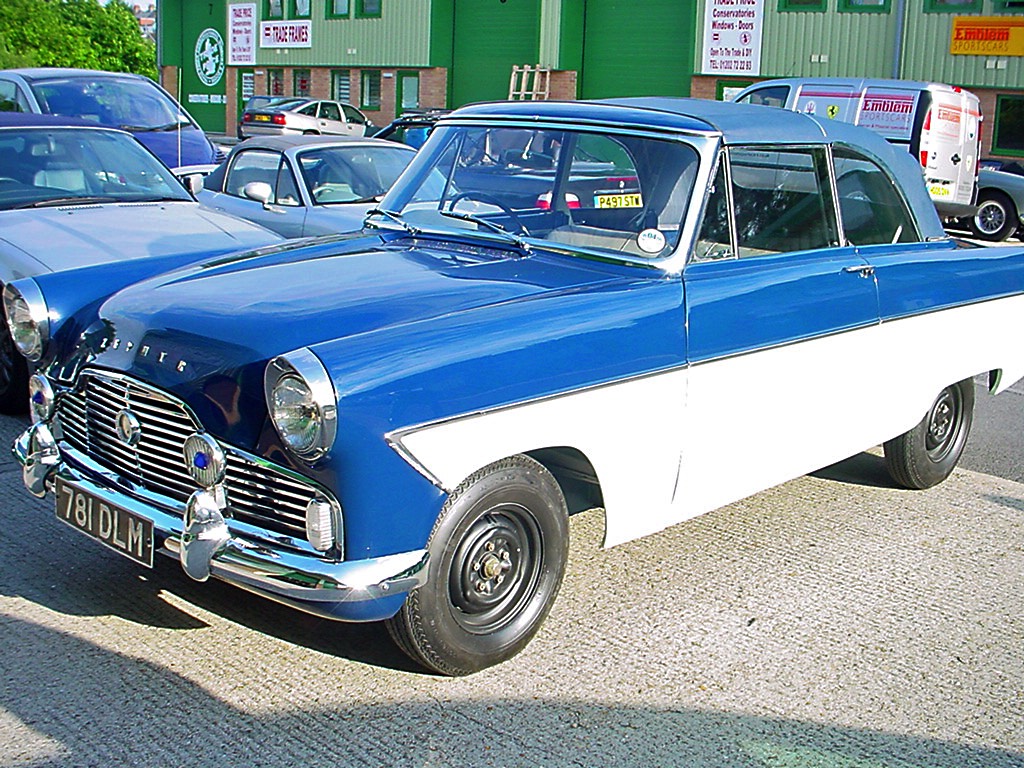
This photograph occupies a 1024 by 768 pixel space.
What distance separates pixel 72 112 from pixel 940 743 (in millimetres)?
11490

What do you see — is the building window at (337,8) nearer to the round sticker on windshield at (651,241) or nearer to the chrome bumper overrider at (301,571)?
the round sticker on windshield at (651,241)

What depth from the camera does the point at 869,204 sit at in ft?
17.8

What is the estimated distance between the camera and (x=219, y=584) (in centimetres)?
450

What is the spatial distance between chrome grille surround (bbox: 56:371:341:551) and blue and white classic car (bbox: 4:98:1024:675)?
1 centimetres

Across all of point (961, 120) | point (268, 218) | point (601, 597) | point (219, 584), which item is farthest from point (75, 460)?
point (961, 120)

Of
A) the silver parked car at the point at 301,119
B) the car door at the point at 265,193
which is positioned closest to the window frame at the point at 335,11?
the silver parked car at the point at 301,119

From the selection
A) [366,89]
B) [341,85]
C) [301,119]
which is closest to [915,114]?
[301,119]

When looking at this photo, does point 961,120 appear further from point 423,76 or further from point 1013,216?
point 423,76

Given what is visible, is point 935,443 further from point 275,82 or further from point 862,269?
point 275,82

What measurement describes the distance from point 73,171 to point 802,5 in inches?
873

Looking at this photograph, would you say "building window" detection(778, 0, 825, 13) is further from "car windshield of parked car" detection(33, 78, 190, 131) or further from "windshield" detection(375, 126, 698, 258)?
"windshield" detection(375, 126, 698, 258)

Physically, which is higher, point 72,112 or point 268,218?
point 72,112

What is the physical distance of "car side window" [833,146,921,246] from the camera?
5.27 meters

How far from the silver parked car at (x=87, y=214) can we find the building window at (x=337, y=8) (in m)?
29.9
